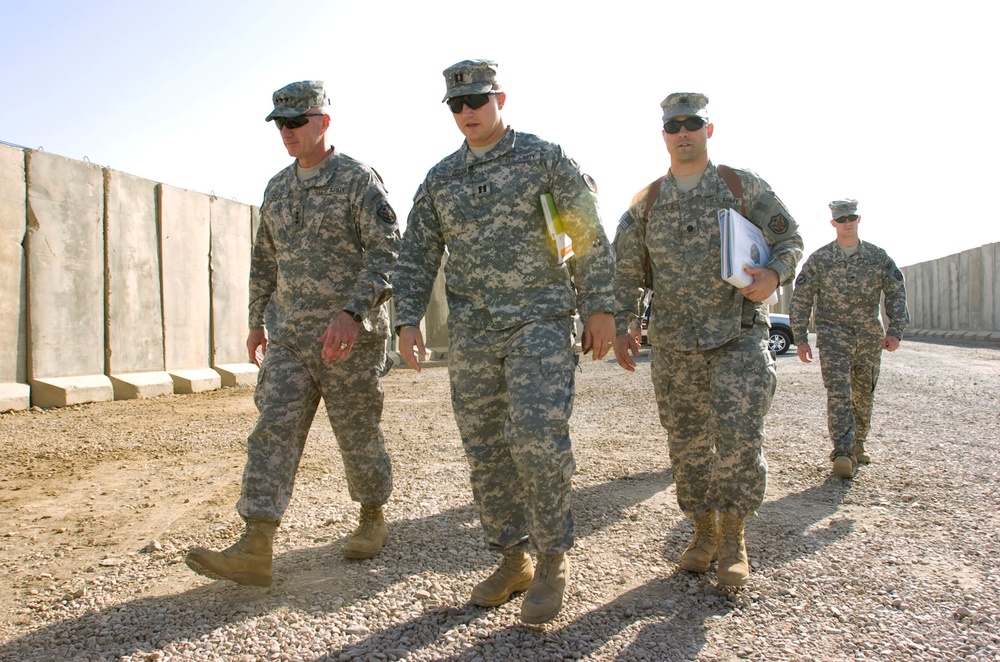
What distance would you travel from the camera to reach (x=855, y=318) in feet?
19.0

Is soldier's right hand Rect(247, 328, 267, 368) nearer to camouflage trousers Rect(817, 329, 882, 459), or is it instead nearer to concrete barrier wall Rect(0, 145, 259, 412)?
camouflage trousers Rect(817, 329, 882, 459)

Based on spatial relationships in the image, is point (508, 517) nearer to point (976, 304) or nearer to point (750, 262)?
point (750, 262)

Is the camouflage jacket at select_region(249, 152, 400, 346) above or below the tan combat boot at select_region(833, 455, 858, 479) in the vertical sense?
above

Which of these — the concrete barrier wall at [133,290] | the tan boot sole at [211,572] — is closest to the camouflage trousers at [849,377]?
the tan boot sole at [211,572]

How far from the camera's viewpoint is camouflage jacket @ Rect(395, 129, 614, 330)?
300cm

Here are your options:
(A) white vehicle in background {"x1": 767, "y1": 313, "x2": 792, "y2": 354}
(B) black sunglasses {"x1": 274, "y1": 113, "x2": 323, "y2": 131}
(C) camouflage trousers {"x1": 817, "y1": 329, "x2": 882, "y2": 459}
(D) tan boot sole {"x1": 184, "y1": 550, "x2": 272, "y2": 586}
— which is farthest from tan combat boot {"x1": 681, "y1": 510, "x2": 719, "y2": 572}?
(A) white vehicle in background {"x1": 767, "y1": 313, "x2": 792, "y2": 354}

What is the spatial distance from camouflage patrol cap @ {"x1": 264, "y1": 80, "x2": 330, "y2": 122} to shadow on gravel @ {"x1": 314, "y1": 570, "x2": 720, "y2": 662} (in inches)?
84.0

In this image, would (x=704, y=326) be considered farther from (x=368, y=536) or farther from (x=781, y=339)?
(x=781, y=339)

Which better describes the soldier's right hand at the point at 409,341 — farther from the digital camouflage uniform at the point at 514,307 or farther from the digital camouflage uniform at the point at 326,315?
the digital camouflage uniform at the point at 326,315

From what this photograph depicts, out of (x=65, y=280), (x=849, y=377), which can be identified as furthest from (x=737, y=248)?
(x=65, y=280)

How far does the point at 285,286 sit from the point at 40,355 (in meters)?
6.63

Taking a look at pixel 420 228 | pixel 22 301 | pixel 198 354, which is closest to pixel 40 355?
pixel 22 301

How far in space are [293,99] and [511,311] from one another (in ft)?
4.59

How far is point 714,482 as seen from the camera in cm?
340
